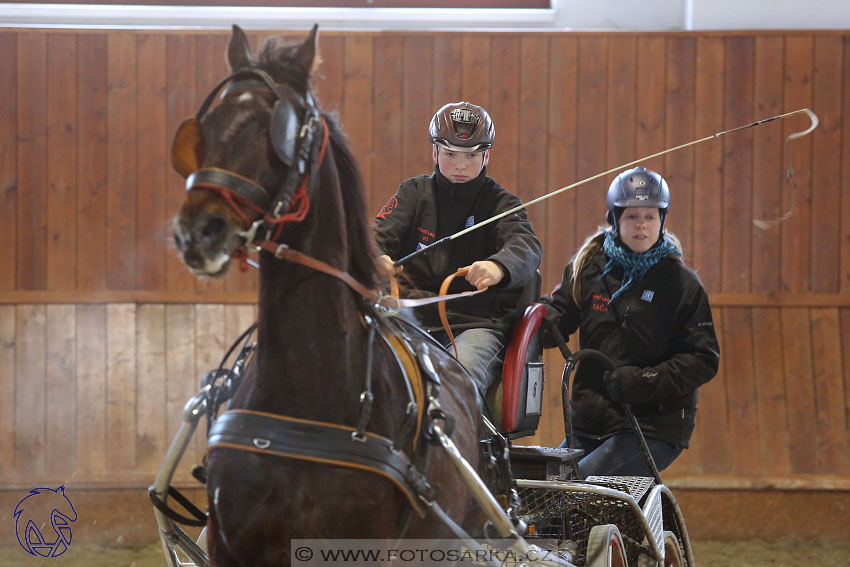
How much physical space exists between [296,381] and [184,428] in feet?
1.27

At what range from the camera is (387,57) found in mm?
5949

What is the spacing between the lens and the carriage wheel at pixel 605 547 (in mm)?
2719

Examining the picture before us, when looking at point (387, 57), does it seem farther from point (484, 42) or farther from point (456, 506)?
point (456, 506)

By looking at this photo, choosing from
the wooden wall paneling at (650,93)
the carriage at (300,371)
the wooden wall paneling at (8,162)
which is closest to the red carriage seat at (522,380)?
the carriage at (300,371)

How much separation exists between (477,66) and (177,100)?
6.79 ft

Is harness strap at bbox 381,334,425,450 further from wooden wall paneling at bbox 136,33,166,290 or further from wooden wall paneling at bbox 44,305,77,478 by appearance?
wooden wall paneling at bbox 44,305,77,478

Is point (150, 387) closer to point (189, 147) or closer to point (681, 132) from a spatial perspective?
point (681, 132)

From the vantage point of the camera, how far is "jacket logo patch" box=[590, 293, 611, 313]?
362 cm

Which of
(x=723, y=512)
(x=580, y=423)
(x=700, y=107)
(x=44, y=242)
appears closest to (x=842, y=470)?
(x=723, y=512)

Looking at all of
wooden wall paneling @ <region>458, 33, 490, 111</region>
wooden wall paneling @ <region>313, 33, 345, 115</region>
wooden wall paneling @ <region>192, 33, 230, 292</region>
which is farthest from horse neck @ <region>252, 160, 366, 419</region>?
wooden wall paneling @ <region>458, 33, 490, 111</region>

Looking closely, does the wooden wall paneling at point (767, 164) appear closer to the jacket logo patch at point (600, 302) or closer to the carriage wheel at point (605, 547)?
the jacket logo patch at point (600, 302)

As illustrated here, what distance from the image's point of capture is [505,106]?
6.00m

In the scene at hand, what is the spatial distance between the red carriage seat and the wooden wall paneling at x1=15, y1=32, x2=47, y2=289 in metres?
4.00

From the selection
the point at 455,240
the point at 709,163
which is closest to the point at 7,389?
the point at 455,240
